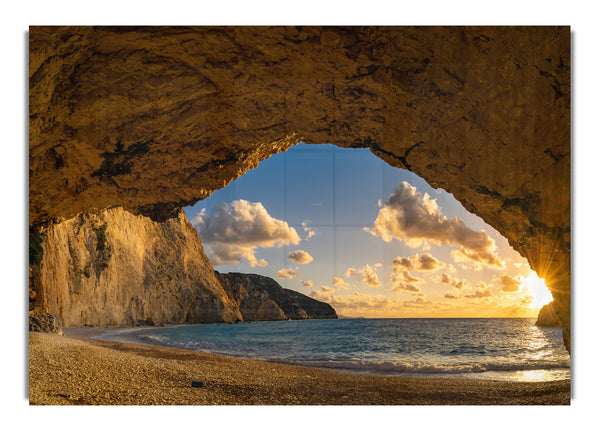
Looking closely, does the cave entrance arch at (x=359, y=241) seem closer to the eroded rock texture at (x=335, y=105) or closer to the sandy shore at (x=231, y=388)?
the eroded rock texture at (x=335, y=105)

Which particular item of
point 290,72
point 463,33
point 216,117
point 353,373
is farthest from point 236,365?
point 463,33

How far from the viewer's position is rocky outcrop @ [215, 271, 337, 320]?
231 inches

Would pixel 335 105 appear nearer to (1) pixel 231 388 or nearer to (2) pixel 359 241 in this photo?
(2) pixel 359 241

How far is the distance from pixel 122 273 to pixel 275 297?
60.8ft

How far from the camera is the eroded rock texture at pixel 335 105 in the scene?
4.84 m

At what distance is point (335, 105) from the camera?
5.48 meters

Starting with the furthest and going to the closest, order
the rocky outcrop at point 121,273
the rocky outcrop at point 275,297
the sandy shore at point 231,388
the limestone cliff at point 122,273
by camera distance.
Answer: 1. the limestone cliff at point 122,273
2. the rocky outcrop at point 121,273
3. the rocky outcrop at point 275,297
4. the sandy shore at point 231,388

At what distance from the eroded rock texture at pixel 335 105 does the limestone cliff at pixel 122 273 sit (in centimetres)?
1112

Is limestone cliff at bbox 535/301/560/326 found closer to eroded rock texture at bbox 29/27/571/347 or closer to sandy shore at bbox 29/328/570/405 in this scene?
eroded rock texture at bbox 29/27/571/347

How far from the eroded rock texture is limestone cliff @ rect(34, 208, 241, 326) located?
36.5 feet

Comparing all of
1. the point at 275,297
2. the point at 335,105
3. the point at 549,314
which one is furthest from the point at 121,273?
the point at 549,314

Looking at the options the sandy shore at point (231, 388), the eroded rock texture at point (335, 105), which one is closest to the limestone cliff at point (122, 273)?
the sandy shore at point (231, 388)

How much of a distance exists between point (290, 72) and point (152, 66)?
1704mm
